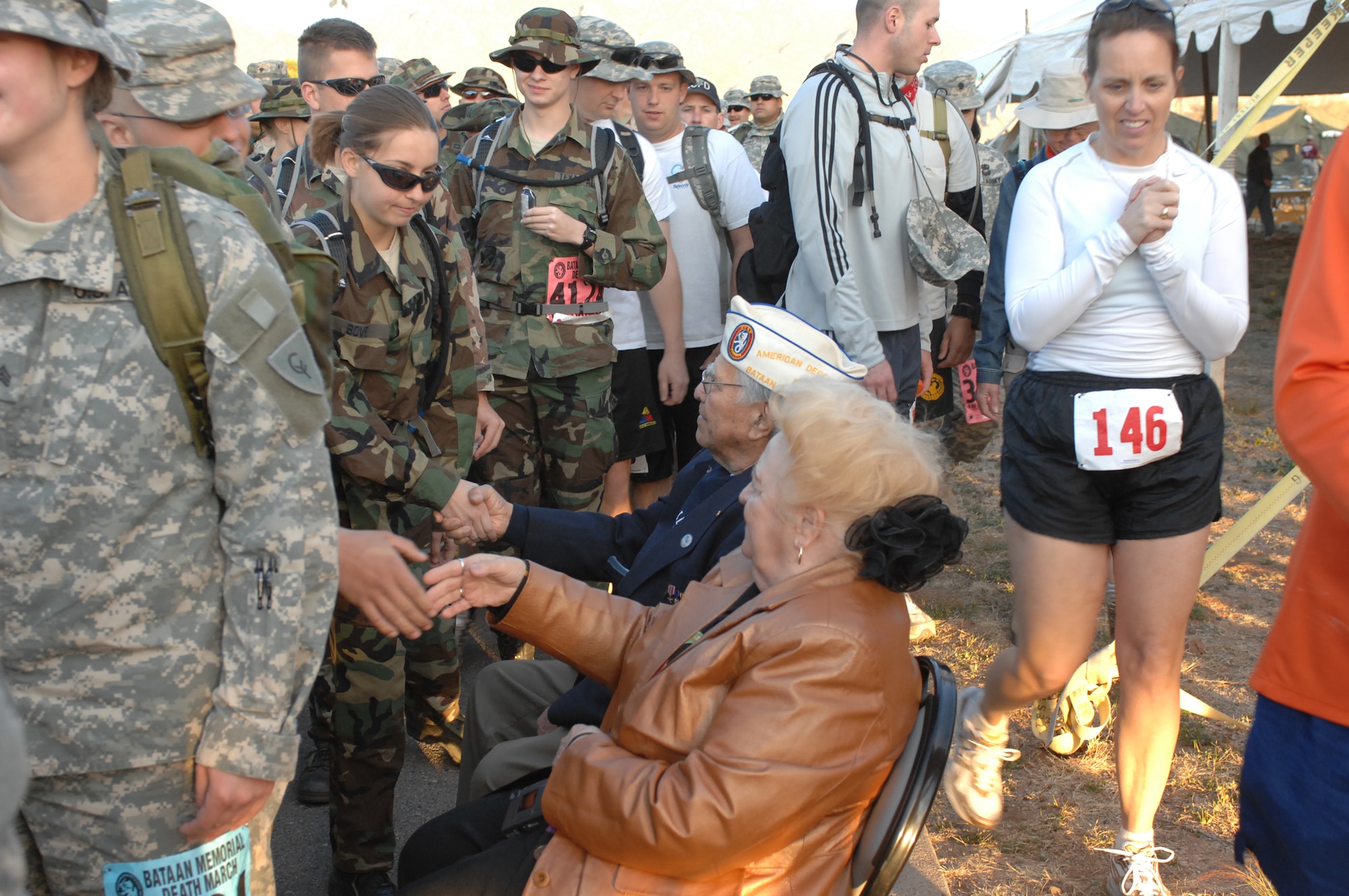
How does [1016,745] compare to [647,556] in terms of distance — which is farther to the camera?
[1016,745]

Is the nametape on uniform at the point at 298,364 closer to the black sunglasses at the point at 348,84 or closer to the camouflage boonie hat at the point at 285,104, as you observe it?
the black sunglasses at the point at 348,84

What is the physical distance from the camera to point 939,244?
4.27 metres

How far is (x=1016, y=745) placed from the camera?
420 centimetres

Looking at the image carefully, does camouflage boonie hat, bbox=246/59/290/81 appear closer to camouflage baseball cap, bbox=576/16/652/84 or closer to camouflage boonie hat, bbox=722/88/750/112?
camouflage baseball cap, bbox=576/16/652/84

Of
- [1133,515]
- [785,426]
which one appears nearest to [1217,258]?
[1133,515]

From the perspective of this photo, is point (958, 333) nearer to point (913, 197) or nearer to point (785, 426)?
point (913, 197)

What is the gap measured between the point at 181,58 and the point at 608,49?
11.5 ft

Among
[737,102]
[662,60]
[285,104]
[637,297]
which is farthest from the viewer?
[737,102]

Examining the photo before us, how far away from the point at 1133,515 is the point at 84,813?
2481mm

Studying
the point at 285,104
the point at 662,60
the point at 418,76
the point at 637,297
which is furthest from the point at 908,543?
the point at 418,76

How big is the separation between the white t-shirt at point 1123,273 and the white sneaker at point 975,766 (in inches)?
39.2

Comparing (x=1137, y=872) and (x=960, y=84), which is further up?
(x=960, y=84)

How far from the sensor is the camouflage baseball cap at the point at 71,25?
57.5 inches

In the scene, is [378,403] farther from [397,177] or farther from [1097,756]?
[1097,756]
